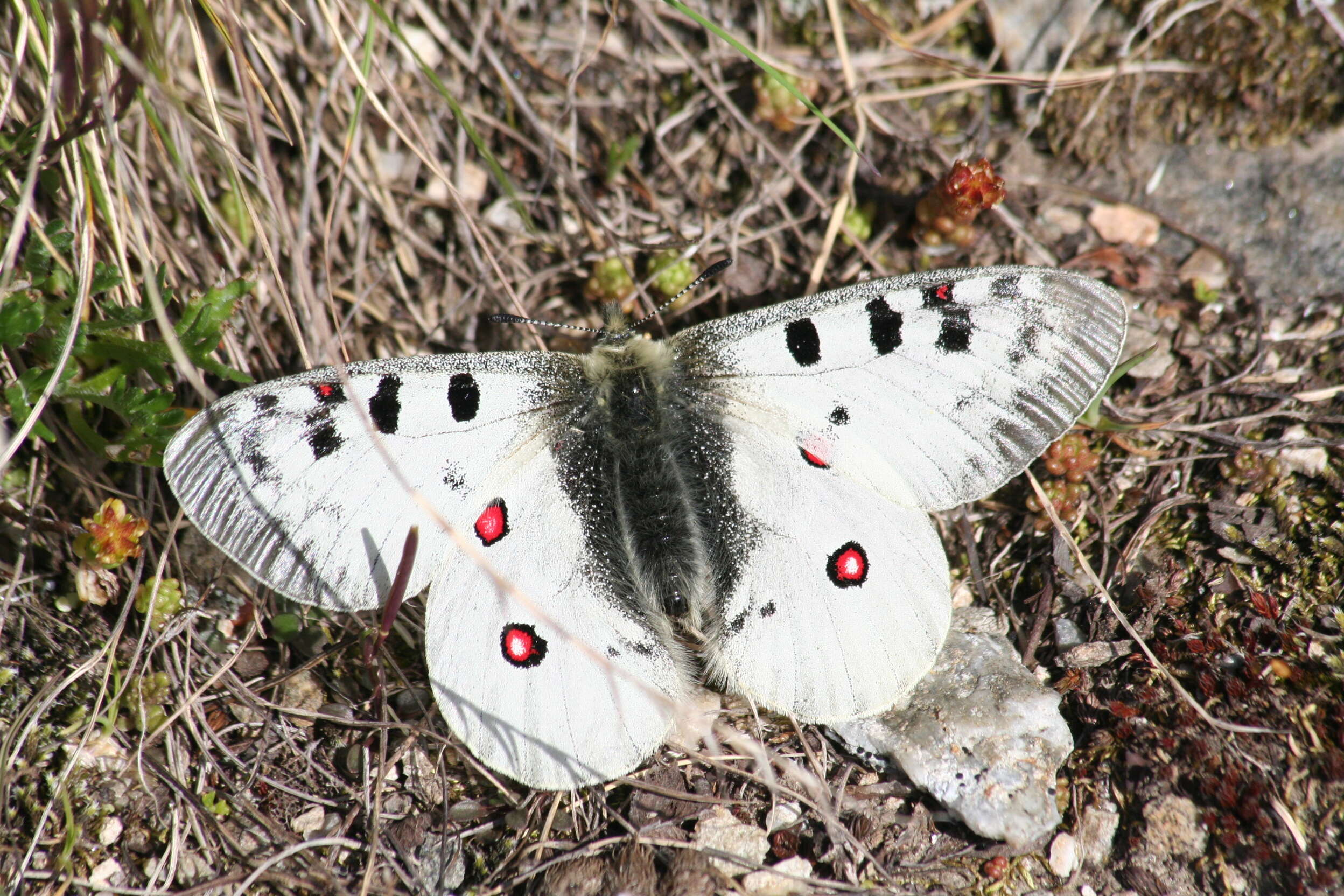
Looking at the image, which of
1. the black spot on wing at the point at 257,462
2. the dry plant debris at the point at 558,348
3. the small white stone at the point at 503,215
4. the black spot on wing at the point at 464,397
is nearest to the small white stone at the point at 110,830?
the dry plant debris at the point at 558,348

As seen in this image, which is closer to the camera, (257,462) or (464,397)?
(257,462)

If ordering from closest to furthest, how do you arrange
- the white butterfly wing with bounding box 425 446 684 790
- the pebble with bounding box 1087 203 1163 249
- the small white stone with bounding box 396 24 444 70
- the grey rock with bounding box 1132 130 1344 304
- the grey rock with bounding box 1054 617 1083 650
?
1. the white butterfly wing with bounding box 425 446 684 790
2. the grey rock with bounding box 1054 617 1083 650
3. the grey rock with bounding box 1132 130 1344 304
4. the pebble with bounding box 1087 203 1163 249
5. the small white stone with bounding box 396 24 444 70

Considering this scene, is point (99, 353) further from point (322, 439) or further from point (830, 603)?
point (830, 603)

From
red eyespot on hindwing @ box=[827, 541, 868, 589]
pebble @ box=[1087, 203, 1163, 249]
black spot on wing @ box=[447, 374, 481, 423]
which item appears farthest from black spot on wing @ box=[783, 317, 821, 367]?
pebble @ box=[1087, 203, 1163, 249]

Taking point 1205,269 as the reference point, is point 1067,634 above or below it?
below

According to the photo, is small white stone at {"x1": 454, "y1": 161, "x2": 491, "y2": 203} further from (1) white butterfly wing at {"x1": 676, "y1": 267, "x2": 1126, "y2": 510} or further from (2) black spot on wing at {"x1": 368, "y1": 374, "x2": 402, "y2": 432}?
(1) white butterfly wing at {"x1": 676, "y1": 267, "x2": 1126, "y2": 510}

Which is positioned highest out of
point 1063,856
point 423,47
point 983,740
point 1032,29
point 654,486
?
point 423,47

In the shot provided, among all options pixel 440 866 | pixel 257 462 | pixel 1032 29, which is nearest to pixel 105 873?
pixel 440 866

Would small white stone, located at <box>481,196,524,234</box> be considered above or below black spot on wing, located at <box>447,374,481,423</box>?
above
